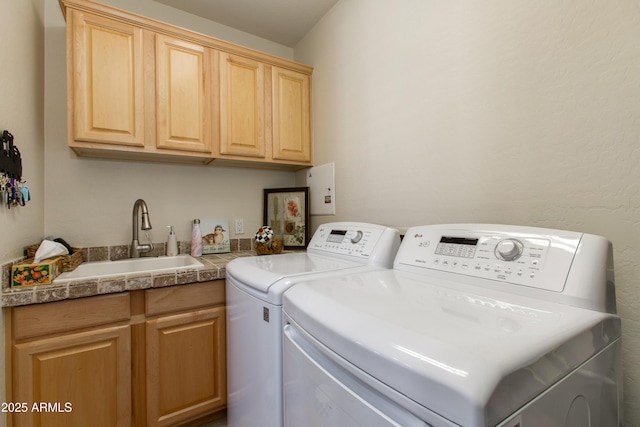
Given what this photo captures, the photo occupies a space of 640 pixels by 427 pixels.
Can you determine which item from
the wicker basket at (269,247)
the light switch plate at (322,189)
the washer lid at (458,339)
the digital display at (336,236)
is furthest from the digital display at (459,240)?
the wicker basket at (269,247)

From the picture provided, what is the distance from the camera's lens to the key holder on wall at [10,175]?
1090mm

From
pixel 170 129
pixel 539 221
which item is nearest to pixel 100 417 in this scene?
pixel 170 129

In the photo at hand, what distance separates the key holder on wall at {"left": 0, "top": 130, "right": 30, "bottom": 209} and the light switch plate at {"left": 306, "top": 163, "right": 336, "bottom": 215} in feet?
5.09

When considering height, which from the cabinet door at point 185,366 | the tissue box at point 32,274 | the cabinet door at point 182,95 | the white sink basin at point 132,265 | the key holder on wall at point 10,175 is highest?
the cabinet door at point 182,95

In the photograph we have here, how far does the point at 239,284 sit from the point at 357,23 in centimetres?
167

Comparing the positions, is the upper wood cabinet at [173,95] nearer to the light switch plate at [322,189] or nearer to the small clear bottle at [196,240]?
the light switch plate at [322,189]

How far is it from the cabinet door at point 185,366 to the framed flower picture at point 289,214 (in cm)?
78

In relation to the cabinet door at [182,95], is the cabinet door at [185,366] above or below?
below

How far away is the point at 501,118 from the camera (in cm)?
105

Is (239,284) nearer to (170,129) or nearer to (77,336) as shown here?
(77,336)

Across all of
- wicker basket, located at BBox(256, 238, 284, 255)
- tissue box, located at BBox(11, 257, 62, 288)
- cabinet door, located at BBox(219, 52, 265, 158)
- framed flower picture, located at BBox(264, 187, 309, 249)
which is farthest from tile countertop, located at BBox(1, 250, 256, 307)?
cabinet door, located at BBox(219, 52, 265, 158)

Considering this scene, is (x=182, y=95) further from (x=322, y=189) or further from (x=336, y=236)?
(x=336, y=236)

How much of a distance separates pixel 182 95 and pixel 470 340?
Answer: 6.08ft

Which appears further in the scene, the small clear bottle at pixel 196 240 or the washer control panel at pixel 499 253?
the small clear bottle at pixel 196 240
